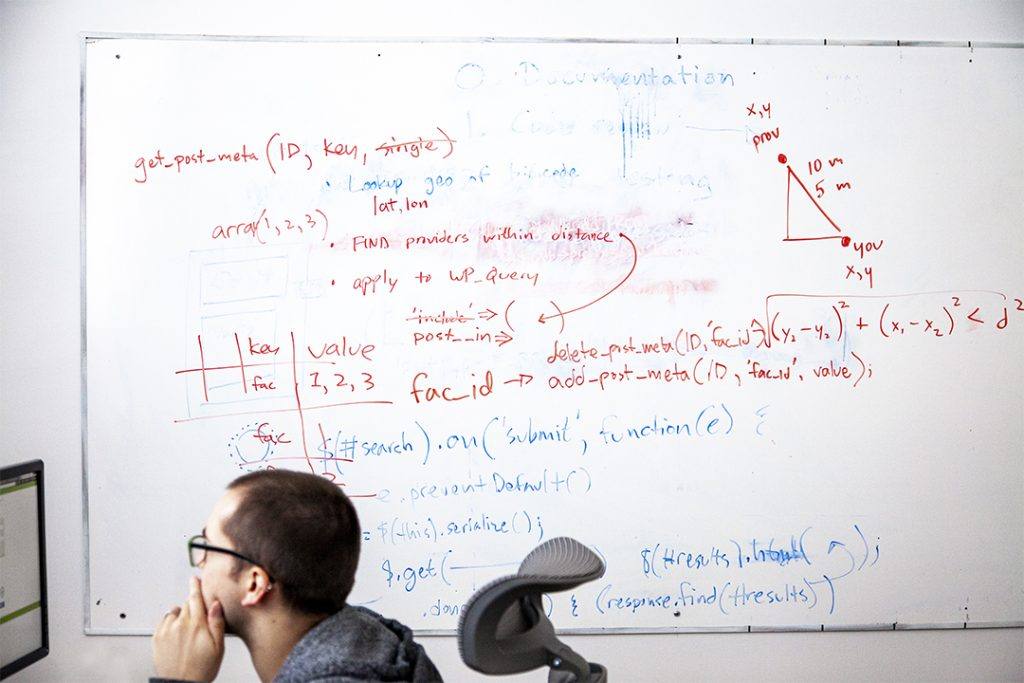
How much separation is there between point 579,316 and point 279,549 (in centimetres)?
120

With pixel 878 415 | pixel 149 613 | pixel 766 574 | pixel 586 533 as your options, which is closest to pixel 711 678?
pixel 766 574

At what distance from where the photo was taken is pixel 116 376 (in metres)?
2.32

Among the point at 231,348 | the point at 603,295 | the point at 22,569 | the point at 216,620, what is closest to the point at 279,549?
the point at 216,620

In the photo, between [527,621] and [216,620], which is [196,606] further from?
[527,621]

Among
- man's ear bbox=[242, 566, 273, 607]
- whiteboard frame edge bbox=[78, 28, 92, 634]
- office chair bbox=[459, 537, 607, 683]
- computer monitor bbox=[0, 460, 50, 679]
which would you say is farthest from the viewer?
whiteboard frame edge bbox=[78, 28, 92, 634]

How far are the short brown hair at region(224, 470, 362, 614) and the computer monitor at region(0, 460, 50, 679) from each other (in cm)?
72

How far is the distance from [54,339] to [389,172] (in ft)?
3.05

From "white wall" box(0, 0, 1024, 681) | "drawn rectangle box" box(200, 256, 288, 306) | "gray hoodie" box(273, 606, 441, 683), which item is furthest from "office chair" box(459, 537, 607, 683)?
"drawn rectangle box" box(200, 256, 288, 306)

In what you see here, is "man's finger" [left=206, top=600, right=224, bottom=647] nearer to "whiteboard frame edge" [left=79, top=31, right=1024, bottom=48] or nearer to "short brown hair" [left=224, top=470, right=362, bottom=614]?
"short brown hair" [left=224, top=470, right=362, bottom=614]

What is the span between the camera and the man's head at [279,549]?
1.33 metres

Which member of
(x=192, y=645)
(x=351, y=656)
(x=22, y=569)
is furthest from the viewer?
(x=22, y=569)

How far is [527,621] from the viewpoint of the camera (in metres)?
1.30

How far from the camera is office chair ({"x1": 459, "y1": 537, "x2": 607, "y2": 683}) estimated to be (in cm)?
118

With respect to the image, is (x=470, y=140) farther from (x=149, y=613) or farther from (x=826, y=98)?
(x=149, y=613)
